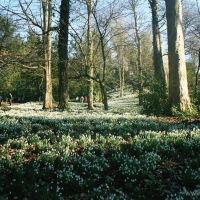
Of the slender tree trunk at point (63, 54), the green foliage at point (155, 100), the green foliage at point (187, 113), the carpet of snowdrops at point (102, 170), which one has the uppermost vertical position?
the slender tree trunk at point (63, 54)

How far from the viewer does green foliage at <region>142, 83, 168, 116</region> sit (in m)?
14.9

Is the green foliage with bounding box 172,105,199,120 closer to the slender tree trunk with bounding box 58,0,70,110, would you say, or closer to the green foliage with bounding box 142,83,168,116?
the green foliage with bounding box 142,83,168,116

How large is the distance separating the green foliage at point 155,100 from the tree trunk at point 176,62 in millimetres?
1247

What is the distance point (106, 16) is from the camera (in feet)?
75.3

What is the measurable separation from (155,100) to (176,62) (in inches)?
109

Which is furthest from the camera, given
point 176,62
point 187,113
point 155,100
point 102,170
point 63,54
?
point 63,54

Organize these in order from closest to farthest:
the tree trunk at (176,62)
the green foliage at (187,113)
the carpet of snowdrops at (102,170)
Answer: the carpet of snowdrops at (102,170), the green foliage at (187,113), the tree trunk at (176,62)

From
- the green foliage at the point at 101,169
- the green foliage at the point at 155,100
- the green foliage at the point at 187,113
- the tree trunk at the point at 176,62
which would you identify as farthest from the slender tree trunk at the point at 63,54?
the green foliage at the point at 101,169

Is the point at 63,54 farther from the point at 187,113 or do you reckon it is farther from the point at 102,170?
the point at 102,170

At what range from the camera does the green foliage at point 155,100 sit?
586 inches

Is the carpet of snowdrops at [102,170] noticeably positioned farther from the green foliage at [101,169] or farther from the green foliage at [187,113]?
the green foliage at [187,113]

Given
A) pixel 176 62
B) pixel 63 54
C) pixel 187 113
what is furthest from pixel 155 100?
pixel 63 54

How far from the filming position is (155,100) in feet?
50.1

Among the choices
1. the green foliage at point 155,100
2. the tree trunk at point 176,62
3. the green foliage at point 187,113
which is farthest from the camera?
the green foliage at point 155,100
